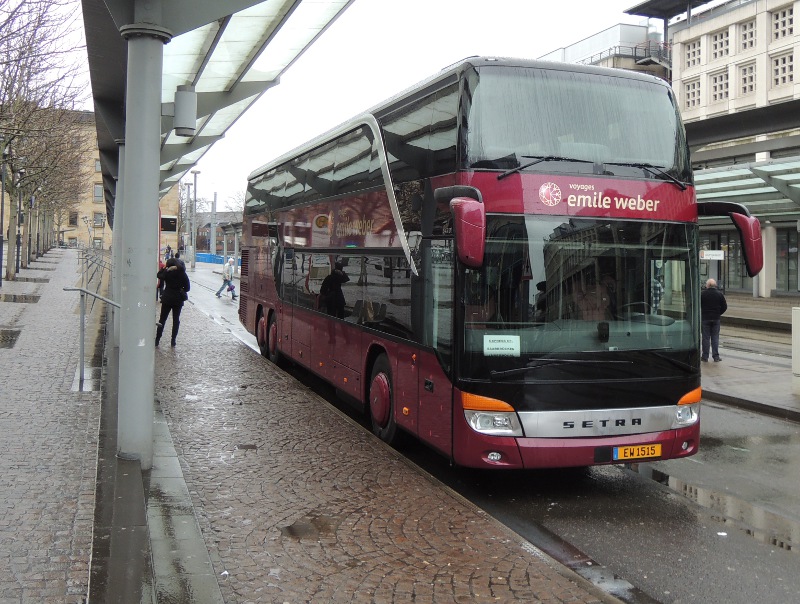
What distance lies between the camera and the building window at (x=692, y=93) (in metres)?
55.2

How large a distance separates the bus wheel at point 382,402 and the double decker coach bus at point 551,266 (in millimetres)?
698

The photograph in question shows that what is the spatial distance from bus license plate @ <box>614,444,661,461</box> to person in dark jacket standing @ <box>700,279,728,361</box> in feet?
31.7

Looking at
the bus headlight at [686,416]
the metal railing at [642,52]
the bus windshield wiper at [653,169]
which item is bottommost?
the bus headlight at [686,416]

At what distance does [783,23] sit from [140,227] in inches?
1980

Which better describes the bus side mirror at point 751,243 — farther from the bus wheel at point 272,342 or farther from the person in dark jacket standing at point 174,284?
the person in dark jacket standing at point 174,284

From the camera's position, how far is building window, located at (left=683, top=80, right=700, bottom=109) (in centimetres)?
5522

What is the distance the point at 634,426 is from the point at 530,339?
1201mm

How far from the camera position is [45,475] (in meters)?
6.16

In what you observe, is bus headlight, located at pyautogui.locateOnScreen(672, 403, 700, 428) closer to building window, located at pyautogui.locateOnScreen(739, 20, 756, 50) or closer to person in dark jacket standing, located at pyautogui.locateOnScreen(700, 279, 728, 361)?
person in dark jacket standing, located at pyautogui.locateOnScreen(700, 279, 728, 361)

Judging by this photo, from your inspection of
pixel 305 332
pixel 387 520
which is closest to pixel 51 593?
pixel 387 520

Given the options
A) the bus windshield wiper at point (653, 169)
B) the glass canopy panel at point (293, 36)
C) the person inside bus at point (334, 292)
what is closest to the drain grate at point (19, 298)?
the glass canopy panel at point (293, 36)

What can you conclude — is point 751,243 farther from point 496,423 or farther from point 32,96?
point 32,96

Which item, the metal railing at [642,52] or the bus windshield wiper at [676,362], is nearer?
the bus windshield wiper at [676,362]

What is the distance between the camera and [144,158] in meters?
6.75
